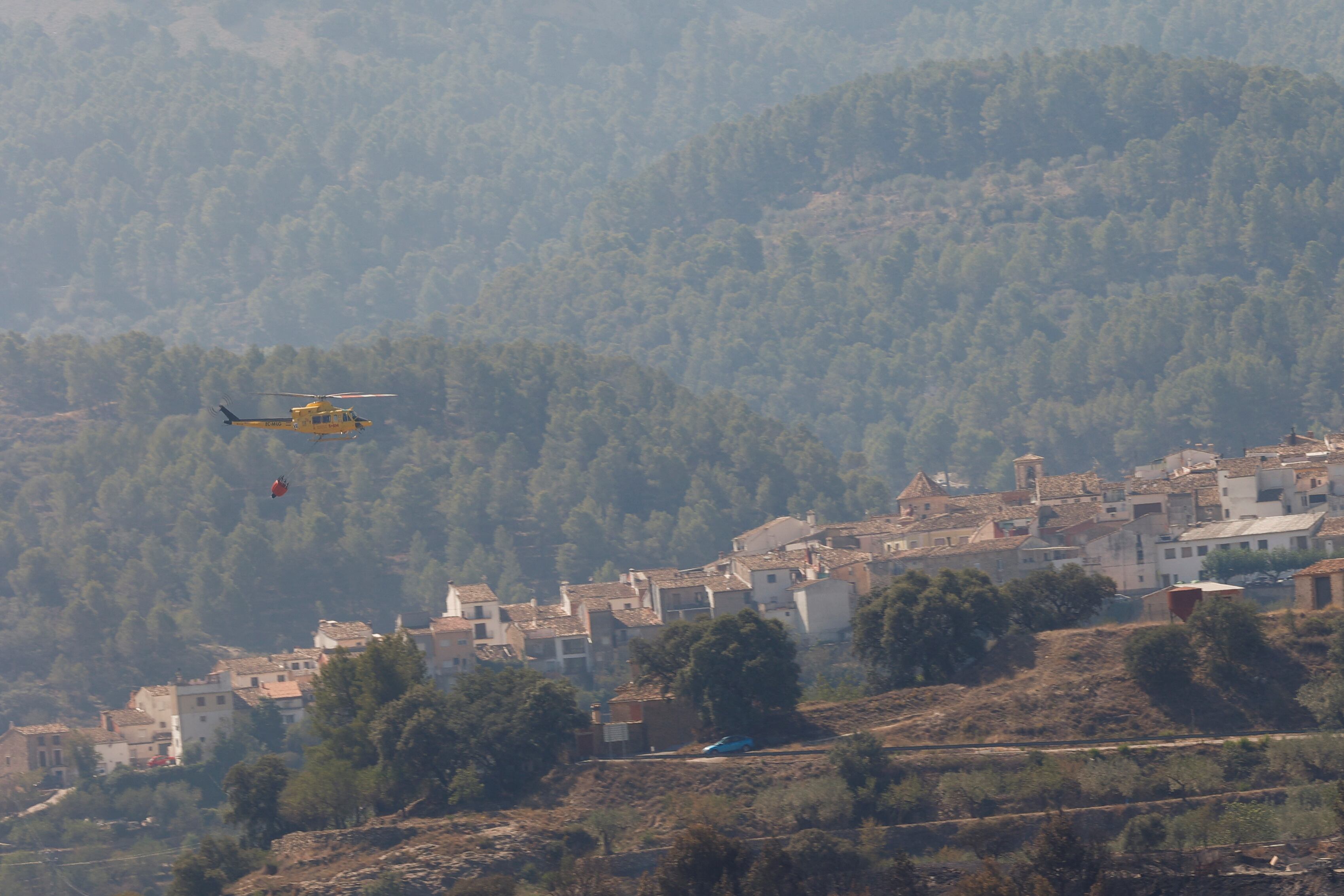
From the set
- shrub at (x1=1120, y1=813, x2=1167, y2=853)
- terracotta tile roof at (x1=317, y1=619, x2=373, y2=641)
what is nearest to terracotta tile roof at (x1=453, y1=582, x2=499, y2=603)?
terracotta tile roof at (x1=317, y1=619, x2=373, y2=641)

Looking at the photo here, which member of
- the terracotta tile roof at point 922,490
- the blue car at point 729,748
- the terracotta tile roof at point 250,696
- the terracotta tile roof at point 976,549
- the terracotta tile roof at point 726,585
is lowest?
the blue car at point 729,748

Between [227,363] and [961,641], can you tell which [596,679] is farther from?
[227,363]

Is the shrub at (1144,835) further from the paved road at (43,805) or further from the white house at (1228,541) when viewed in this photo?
the paved road at (43,805)

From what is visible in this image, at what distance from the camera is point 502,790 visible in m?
71.0

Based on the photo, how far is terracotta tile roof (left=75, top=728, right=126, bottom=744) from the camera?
350ft

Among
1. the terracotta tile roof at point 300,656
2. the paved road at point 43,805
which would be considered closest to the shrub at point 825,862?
the paved road at point 43,805

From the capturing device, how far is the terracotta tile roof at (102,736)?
10675 cm

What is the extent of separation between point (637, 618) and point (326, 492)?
5095 centimetres

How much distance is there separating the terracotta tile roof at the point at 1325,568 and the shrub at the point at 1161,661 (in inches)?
265

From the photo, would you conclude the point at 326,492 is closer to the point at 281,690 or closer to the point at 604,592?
the point at 604,592

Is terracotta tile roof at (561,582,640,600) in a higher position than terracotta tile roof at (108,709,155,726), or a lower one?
higher

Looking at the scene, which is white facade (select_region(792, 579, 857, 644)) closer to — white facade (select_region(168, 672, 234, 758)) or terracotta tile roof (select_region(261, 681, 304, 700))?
terracotta tile roof (select_region(261, 681, 304, 700))

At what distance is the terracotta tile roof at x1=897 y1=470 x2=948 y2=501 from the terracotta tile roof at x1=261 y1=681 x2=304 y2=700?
34.0 m

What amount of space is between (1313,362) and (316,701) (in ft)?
391
